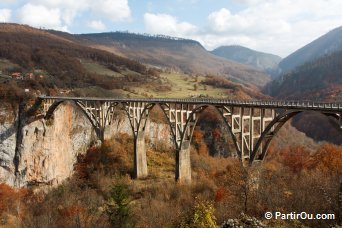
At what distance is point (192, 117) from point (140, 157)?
14861mm

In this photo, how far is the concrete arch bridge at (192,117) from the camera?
28.3 metres

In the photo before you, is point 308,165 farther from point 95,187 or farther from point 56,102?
point 56,102

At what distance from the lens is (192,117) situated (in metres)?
41.3

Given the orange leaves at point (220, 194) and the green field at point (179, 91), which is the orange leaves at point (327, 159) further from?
the green field at point (179, 91)

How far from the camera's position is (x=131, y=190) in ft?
149

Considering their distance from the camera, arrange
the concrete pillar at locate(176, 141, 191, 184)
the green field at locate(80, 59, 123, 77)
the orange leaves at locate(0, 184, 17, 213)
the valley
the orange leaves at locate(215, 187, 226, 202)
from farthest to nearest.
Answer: the green field at locate(80, 59, 123, 77)
the orange leaves at locate(0, 184, 17, 213)
the concrete pillar at locate(176, 141, 191, 184)
the orange leaves at locate(215, 187, 226, 202)
the valley

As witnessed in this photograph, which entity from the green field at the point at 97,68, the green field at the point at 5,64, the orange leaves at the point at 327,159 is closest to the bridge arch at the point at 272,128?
the orange leaves at the point at 327,159

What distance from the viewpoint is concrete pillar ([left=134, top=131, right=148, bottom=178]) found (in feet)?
169

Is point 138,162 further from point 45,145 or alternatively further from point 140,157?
point 45,145

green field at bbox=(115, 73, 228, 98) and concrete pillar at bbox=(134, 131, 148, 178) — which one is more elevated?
green field at bbox=(115, 73, 228, 98)

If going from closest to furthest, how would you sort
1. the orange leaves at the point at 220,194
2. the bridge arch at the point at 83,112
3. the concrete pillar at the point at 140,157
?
1. the orange leaves at the point at 220,194
2. the concrete pillar at the point at 140,157
3. the bridge arch at the point at 83,112

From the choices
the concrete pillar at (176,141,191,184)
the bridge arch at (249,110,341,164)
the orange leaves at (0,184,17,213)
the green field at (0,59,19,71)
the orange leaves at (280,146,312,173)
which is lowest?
the orange leaves at (0,184,17,213)

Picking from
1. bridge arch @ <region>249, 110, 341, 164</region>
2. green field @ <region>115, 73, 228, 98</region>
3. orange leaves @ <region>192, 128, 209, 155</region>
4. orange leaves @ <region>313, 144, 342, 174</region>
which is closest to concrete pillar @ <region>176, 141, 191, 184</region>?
bridge arch @ <region>249, 110, 341, 164</region>

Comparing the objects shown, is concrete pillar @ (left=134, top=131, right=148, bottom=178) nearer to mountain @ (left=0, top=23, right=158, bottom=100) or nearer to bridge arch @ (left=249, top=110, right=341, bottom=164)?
bridge arch @ (left=249, top=110, right=341, bottom=164)
